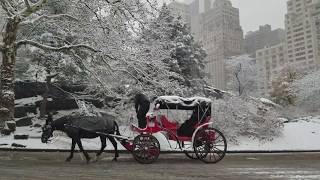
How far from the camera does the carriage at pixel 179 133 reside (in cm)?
1214

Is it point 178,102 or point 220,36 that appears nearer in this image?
point 178,102

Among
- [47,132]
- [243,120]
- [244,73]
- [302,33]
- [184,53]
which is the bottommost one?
[47,132]

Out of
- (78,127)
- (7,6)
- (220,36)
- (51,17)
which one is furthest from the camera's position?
(220,36)

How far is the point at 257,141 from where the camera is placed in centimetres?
2477

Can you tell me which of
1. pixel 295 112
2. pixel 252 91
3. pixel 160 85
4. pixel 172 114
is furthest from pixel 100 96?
pixel 252 91

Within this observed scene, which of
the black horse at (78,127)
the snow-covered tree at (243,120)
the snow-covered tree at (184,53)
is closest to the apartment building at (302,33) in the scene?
the snow-covered tree at (184,53)

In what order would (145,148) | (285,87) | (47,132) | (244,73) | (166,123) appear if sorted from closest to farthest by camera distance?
(145,148), (47,132), (166,123), (285,87), (244,73)

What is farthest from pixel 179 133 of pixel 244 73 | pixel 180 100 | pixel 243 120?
pixel 244 73

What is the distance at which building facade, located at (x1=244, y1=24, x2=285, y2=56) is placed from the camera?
15746 centimetres

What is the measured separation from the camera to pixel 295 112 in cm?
4675

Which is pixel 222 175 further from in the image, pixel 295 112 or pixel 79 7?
pixel 295 112

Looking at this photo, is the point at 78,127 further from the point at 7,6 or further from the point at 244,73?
the point at 244,73

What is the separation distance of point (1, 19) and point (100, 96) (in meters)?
7.29

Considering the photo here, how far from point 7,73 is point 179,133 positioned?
1013 cm
